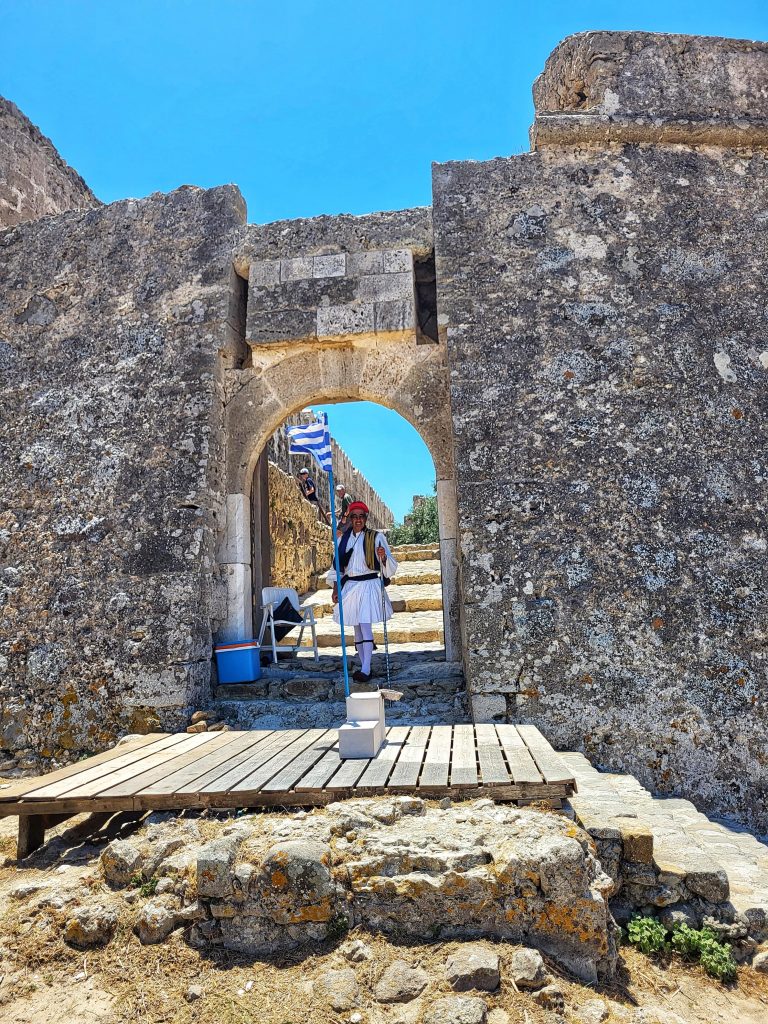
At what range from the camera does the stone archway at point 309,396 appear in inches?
217

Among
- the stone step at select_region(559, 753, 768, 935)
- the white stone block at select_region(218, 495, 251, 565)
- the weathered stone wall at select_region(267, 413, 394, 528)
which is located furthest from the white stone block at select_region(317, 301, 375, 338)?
the stone step at select_region(559, 753, 768, 935)

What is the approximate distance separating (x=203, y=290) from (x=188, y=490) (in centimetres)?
178

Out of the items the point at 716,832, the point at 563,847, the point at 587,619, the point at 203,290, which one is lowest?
the point at 716,832

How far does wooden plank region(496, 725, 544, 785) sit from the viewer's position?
284 centimetres

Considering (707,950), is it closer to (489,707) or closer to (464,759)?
(464,759)

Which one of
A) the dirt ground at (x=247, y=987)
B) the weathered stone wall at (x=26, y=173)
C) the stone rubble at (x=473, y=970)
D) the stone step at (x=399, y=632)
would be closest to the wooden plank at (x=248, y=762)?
the dirt ground at (x=247, y=987)

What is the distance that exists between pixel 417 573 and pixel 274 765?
6.80 metres

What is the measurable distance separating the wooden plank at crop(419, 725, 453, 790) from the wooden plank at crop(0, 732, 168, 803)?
69.1 inches

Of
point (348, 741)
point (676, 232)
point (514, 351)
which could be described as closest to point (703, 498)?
point (514, 351)

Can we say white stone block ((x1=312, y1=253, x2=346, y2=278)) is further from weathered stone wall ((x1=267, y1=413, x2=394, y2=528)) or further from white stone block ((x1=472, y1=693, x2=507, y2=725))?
white stone block ((x1=472, y1=693, x2=507, y2=725))

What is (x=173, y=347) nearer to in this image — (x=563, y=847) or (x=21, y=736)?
(x=21, y=736)

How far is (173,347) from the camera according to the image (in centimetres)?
579

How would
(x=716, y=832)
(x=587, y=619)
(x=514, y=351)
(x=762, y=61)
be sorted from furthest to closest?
1. (x=762, y=61)
2. (x=514, y=351)
3. (x=587, y=619)
4. (x=716, y=832)

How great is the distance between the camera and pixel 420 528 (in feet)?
45.8
